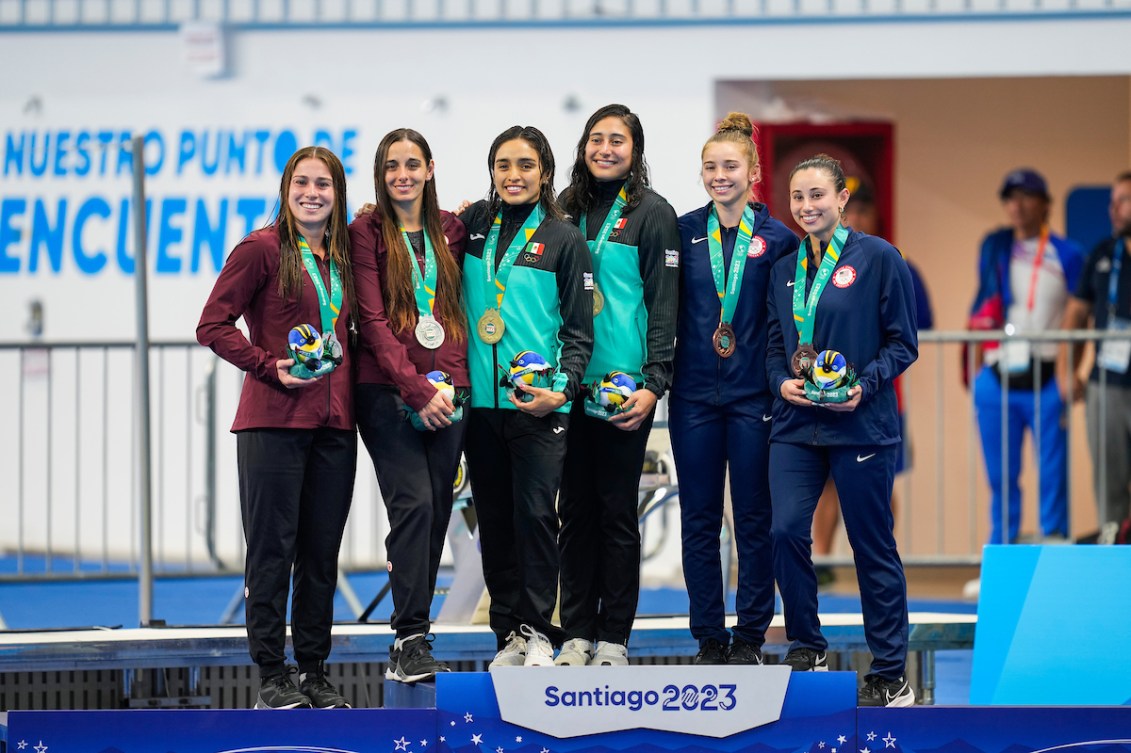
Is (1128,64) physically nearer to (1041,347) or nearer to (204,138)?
(1041,347)

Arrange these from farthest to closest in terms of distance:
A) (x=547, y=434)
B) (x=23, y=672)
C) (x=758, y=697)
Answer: (x=23, y=672), (x=547, y=434), (x=758, y=697)

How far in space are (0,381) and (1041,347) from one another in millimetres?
6291

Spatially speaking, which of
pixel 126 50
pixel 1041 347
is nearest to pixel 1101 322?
pixel 1041 347

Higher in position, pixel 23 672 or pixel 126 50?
pixel 126 50

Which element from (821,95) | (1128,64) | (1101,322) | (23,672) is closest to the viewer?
(23,672)

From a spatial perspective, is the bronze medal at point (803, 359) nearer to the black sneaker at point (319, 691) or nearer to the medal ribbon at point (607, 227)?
the medal ribbon at point (607, 227)

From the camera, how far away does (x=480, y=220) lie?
15.5 feet

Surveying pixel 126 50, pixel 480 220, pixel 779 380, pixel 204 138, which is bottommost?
pixel 779 380

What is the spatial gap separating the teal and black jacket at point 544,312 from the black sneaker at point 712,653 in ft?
3.01

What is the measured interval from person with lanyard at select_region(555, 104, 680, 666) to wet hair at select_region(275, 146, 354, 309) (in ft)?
2.55

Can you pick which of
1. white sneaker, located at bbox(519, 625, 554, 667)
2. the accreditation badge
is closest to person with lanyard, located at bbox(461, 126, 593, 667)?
white sneaker, located at bbox(519, 625, 554, 667)

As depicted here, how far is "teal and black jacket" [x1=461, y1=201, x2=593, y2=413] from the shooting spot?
453 cm

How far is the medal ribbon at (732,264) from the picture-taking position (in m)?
4.68

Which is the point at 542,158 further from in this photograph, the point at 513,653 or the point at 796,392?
the point at 513,653
